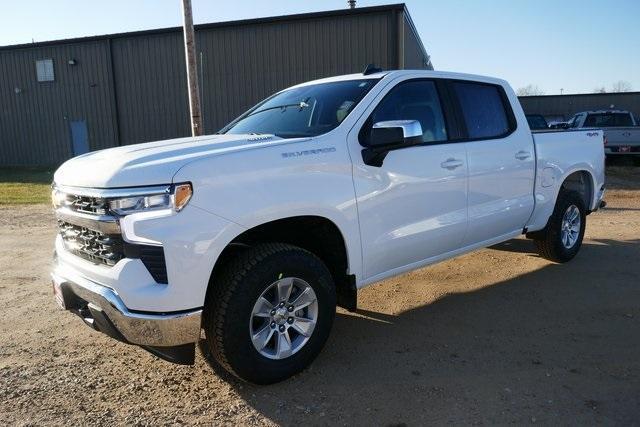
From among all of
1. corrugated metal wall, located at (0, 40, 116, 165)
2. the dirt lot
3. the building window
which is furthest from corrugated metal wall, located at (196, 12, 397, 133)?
the dirt lot

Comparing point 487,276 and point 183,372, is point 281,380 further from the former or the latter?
point 487,276

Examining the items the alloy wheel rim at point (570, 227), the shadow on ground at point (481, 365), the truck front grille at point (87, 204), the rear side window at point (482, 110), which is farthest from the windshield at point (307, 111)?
the alloy wheel rim at point (570, 227)

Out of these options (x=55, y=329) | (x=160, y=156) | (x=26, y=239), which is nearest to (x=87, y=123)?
(x=26, y=239)

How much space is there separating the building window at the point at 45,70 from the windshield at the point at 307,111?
20.8m

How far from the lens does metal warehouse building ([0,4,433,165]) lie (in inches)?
703

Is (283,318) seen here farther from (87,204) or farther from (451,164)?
(451,164)

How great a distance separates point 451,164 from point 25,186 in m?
14.7

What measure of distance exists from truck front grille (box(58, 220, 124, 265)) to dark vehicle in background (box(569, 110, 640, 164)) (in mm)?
16029

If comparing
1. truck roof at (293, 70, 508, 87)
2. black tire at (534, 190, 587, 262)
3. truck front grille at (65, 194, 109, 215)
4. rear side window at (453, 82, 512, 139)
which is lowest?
black tire at (534, 190, 587, 262)

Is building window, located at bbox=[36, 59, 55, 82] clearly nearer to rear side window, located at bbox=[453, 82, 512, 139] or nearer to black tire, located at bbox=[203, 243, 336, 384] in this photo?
rear side window, located at bbox=[453, 82, 512, 139]

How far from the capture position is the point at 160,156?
3020 mm

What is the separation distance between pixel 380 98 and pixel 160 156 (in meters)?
1.68

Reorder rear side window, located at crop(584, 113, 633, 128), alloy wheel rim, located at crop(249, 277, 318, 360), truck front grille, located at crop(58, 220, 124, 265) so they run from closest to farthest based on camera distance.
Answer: truck front grille, located at crop(58, 220, 124, 265) < alloy wheel rim, located at crop(249, 277, 318, 360) < rear side window, located at crop(584, 113, 633, 128)

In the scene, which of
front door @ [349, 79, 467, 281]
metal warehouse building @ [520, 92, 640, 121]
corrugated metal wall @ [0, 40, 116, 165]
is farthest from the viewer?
metal warehouse building @ [520, 92, 640, 121]
